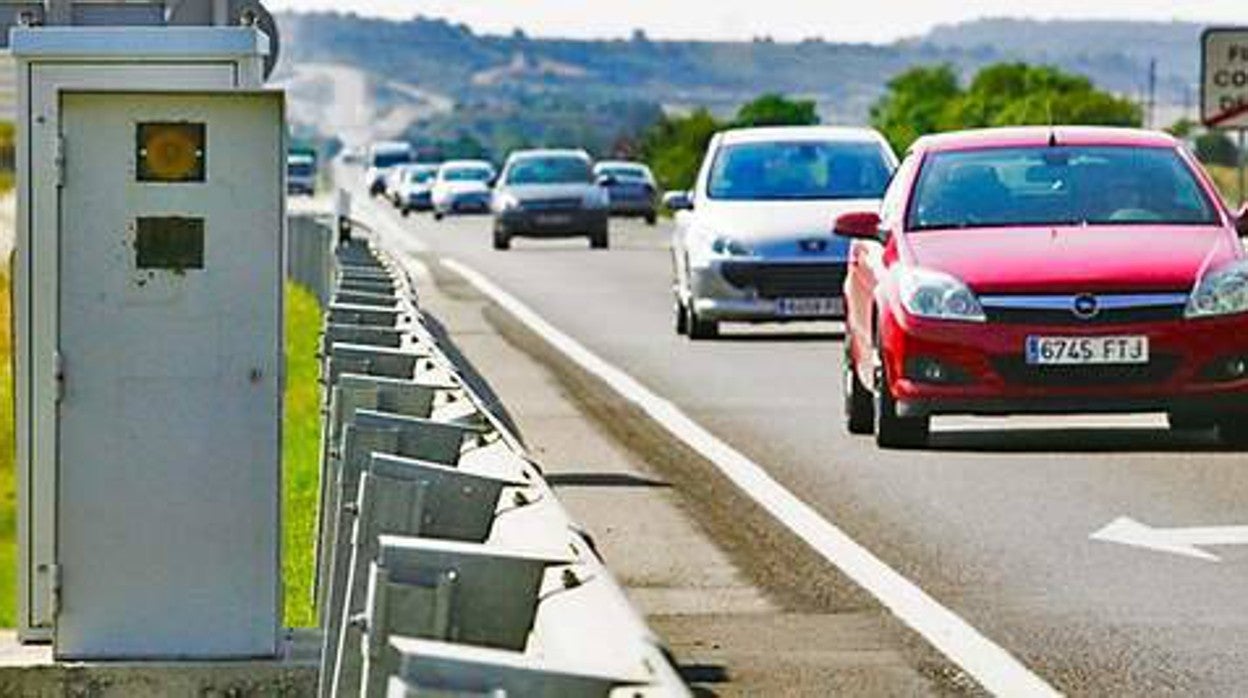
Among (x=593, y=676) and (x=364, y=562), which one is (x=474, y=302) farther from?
(x=593, y=676)

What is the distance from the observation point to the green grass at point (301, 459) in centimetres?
1481

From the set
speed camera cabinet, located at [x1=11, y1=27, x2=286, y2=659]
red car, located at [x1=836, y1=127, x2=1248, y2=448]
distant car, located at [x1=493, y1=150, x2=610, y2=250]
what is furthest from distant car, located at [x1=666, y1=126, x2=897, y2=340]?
distant car, located at [x1=493, y1=150, x2=610, y2=250]

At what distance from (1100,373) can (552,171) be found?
4603 centimetres

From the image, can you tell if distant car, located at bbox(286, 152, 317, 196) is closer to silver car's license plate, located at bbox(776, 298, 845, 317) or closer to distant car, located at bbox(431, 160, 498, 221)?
distant car, located at bbox(431, 160, 498, 221)

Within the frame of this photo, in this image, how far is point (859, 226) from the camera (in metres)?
19.9

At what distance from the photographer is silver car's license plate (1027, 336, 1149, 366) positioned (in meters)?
18.4

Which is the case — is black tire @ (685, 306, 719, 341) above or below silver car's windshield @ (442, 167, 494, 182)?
above

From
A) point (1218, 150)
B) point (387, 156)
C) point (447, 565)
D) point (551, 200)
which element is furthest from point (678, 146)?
point (447, 565)

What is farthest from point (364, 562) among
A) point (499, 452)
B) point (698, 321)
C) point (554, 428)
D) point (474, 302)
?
point (474, 302)

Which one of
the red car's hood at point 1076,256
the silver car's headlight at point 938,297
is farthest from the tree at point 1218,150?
the silver car's headlight at point 938,297

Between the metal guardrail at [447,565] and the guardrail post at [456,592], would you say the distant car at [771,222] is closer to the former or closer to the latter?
the metal guardrail at [447,565]

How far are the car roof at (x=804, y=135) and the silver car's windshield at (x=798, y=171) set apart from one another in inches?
5.0

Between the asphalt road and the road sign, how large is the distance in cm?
1547

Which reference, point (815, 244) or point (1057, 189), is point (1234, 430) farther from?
point (815, 244)
